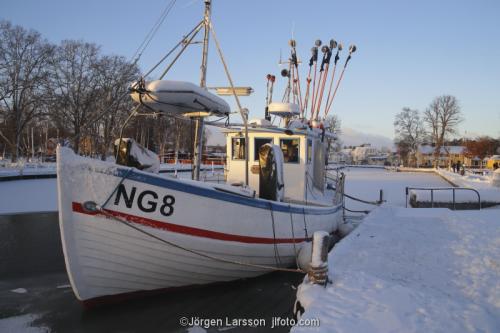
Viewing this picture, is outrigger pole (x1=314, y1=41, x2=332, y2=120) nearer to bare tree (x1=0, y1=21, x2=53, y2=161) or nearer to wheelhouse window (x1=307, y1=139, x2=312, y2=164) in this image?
wheelhouse window (x1=307, y1=139, x2=312, y2=164)

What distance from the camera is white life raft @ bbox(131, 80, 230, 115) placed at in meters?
6.54

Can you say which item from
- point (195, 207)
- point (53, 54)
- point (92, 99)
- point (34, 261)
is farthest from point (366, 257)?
point (53, 54)

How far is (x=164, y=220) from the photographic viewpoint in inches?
238

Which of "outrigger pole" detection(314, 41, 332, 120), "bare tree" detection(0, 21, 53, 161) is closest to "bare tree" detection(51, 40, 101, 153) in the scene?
"bare tree" detection(0, 21, 53, 161)

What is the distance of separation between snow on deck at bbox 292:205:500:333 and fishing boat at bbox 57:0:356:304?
139 centimetres

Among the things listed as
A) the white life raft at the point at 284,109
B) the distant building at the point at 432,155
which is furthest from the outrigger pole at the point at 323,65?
the distant building at the point at 432,155

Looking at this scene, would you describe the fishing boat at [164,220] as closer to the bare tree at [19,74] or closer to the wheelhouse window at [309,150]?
the wheelhouse window at [309,150]

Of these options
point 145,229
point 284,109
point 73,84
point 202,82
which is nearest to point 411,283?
point 145,229

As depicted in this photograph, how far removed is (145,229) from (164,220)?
322mm

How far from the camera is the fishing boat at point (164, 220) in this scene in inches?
223

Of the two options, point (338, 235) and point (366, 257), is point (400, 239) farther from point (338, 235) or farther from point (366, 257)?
point (338, 235)

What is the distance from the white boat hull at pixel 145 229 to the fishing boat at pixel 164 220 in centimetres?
1

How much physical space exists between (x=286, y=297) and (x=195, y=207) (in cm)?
257

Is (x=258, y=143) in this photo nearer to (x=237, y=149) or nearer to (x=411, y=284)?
(x=237, y=149)
